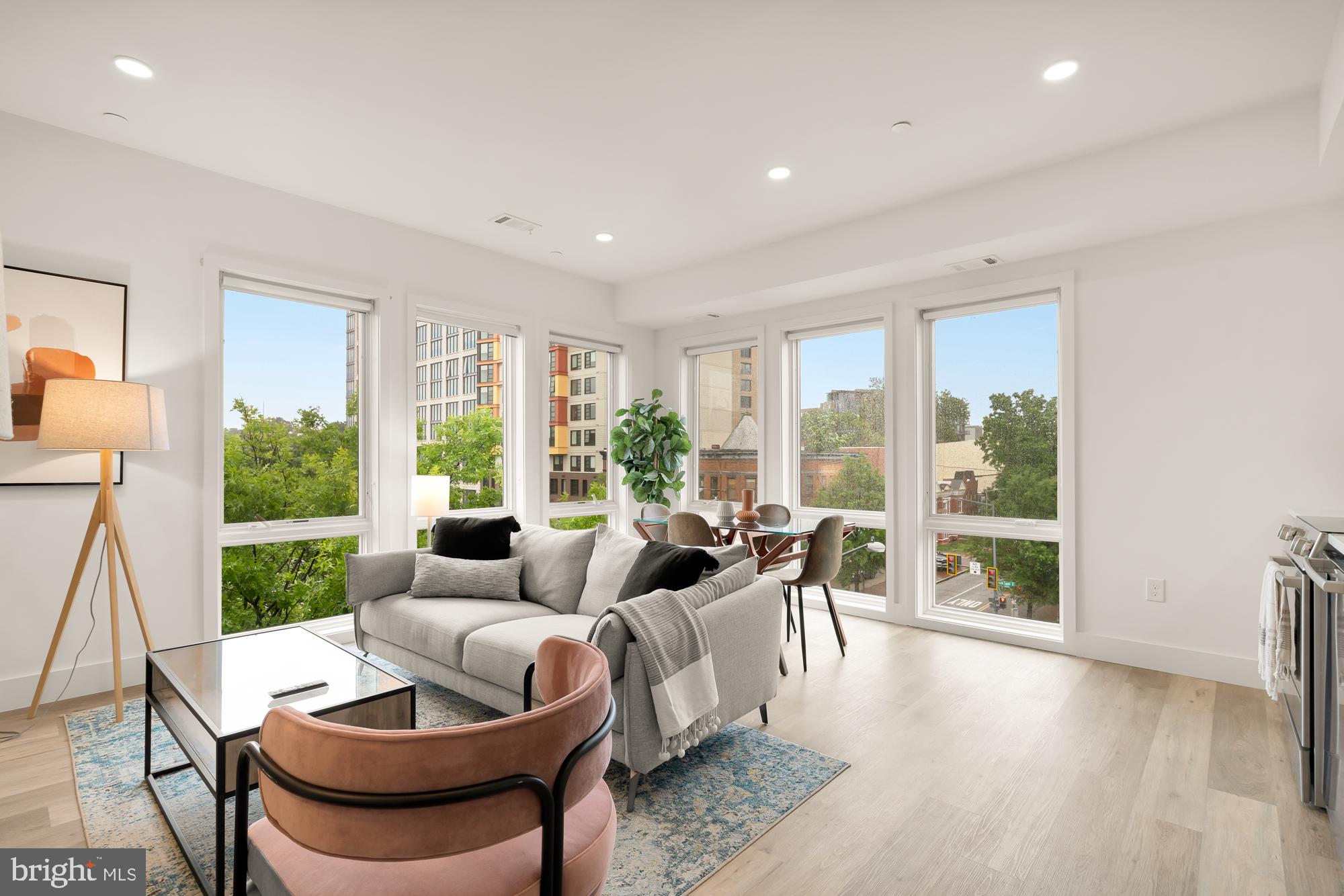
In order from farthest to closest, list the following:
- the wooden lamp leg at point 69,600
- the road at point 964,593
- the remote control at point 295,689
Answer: the road at point 964,593, the wooden lamp leg at point 69,600, the remote control at point 295,689

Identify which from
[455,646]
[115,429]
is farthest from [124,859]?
[115,429]

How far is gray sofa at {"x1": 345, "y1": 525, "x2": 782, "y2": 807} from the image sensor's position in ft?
7.70

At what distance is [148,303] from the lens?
11.5 feet

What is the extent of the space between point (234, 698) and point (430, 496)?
7.43 feet

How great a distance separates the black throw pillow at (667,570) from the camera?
280cm

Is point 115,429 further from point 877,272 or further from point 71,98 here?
point 877,272

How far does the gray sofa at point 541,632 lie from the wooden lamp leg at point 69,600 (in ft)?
3.54

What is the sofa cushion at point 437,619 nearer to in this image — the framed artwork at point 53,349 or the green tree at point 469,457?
the green tree at point 469,457

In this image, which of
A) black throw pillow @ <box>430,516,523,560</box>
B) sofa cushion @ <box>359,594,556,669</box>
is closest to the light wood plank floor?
sofa cushion @ <box>359,594,556,669</box>

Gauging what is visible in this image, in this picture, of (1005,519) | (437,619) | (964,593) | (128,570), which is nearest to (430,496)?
(437,619)

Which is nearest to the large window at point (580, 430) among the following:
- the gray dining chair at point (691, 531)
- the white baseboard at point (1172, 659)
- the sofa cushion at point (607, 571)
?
the gray dining chair at point (691, 531)

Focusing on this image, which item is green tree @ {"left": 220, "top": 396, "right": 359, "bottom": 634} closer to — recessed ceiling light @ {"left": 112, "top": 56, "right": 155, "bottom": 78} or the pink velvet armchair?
recessed ceiling light @ {"left": 112, "top": 56, "right": 155, "bottom": 78}

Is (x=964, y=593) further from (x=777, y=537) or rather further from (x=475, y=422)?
(x=475, y=422)

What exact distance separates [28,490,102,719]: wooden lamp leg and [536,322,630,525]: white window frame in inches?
109
